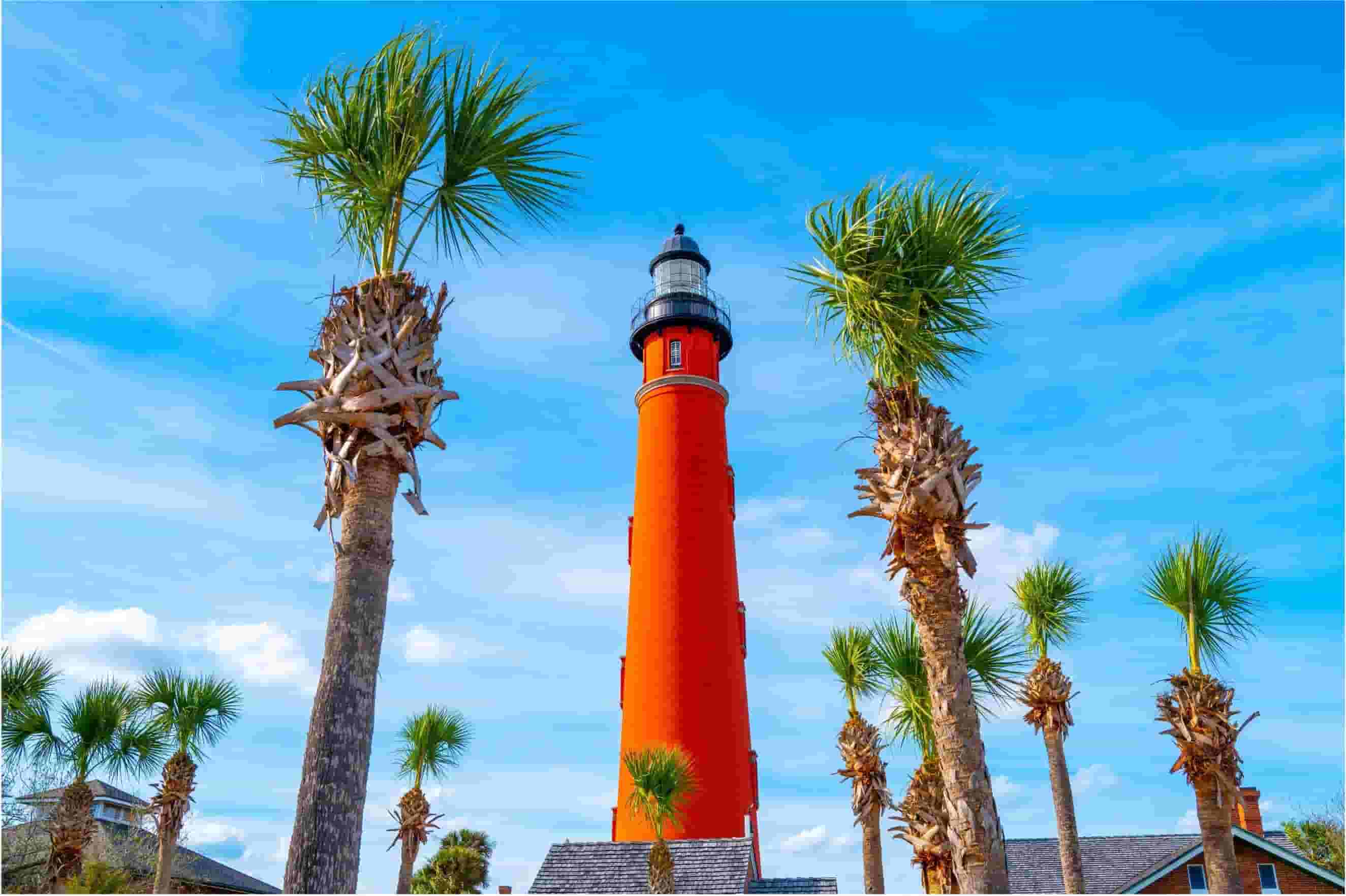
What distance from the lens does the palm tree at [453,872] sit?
115 ft

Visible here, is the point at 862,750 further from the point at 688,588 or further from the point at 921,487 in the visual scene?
the point at 921,487

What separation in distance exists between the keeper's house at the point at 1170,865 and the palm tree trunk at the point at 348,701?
1042 inches

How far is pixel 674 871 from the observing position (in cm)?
2184

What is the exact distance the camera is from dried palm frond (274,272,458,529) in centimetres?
863

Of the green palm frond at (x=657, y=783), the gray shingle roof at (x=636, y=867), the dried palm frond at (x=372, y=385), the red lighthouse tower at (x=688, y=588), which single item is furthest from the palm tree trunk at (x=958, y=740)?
the red lighthouse tower at (x=688, y=588)

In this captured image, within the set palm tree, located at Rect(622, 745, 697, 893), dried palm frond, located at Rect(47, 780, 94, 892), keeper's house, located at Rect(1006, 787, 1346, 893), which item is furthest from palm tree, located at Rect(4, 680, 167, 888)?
keeper's house, located at Rect(1006, 787, 1346, 893)

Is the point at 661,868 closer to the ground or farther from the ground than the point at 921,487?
closer to the ground

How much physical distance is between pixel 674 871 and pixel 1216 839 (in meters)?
11.3

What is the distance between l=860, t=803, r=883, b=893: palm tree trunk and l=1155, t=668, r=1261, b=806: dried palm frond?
906 cm

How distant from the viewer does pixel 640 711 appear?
26.6 metres

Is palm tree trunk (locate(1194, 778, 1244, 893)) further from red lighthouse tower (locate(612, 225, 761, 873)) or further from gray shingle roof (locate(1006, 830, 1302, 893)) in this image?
gray shingle roof (locate(1006, 830, 1302, 893))

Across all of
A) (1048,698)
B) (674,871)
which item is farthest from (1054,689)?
(674,871)

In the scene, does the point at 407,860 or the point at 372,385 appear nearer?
the point at 372,385

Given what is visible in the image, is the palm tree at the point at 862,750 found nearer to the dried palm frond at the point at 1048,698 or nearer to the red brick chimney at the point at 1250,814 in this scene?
the dried palm frond at the point at 1048,698
